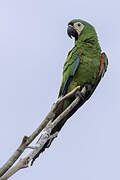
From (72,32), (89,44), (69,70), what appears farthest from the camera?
(72,32)

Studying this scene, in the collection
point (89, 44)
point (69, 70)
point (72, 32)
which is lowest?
point (69, 70)

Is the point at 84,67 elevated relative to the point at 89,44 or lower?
lower

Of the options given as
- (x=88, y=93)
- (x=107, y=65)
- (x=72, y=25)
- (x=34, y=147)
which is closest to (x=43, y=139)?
(x=34, y=147)

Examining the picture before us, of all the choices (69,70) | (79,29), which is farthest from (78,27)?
(69,70)

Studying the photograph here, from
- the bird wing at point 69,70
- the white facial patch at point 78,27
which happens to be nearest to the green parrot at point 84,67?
the bird wing at point 69,70

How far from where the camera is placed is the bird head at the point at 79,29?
5.37 meters

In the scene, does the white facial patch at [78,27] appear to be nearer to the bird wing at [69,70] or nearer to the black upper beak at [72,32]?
the black upper beak at [72,32]

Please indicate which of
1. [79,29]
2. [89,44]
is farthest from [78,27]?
[89,44]

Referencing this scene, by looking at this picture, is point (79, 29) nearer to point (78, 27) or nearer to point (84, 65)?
point (78, 27)

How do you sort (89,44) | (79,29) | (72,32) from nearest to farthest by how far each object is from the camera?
(89,44), (79,29), (72,32)

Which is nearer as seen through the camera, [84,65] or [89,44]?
[84,65]

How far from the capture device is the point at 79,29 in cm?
548

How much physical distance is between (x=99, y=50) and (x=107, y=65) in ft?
0.93

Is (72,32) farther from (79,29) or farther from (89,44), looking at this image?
(89,44)
